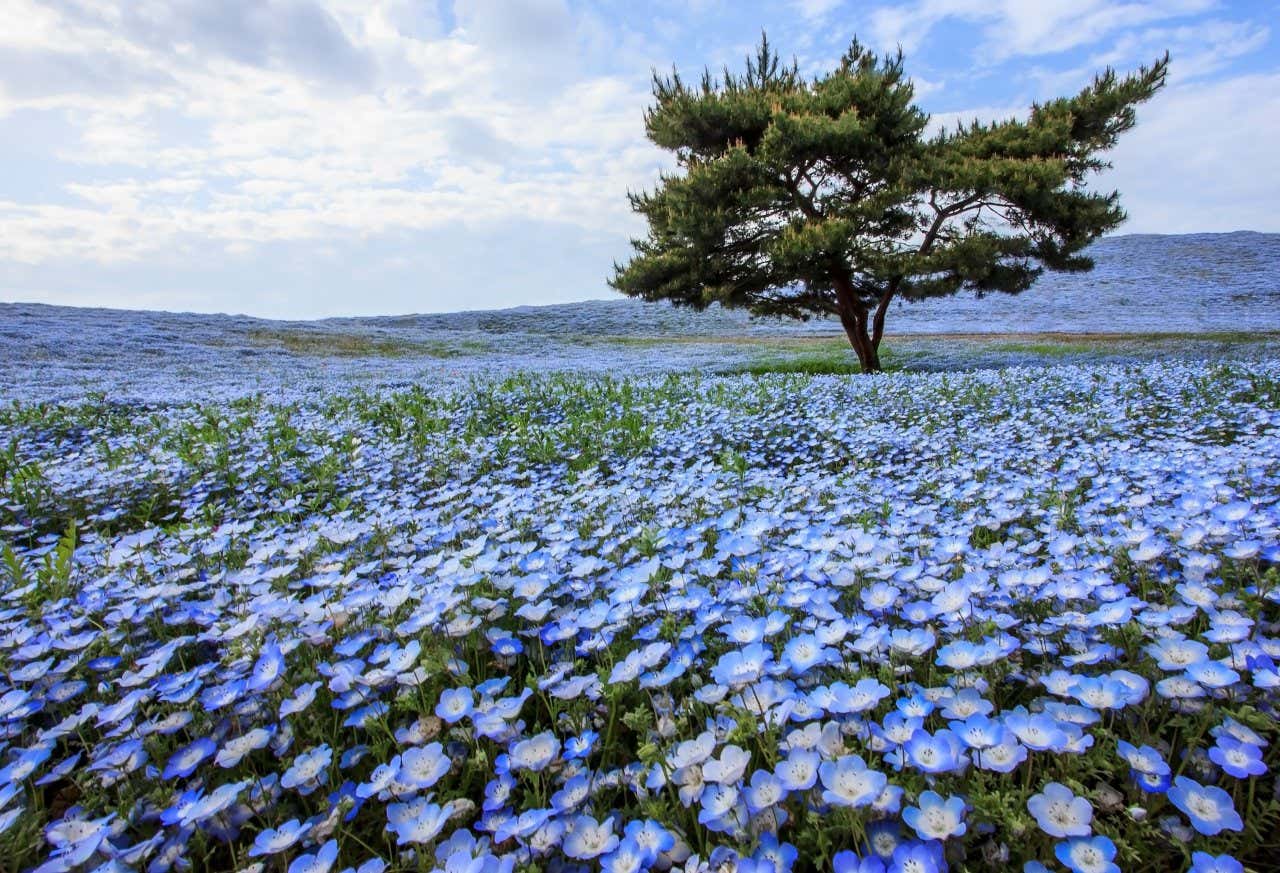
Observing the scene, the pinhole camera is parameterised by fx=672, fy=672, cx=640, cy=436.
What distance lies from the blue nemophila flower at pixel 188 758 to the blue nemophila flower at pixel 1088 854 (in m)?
1.95

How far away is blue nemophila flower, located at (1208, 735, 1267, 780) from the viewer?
1343mm

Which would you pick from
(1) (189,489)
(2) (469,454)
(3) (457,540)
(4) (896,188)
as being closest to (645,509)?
(3) (457,540)

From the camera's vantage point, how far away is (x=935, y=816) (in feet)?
4.25

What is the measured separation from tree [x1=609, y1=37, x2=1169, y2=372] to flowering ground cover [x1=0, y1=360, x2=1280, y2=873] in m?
10.8

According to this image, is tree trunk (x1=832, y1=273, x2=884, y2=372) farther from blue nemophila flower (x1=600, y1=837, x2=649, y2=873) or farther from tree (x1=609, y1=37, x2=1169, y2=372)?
blue nemophila flower (x1=600, y1=837, x2=649, y2=873)

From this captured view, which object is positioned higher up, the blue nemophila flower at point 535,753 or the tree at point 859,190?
the tree at point 859,190

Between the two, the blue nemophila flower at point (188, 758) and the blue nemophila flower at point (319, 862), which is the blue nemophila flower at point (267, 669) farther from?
the blue nemophila flower at point (319, 862)

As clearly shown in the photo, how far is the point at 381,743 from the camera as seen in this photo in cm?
176

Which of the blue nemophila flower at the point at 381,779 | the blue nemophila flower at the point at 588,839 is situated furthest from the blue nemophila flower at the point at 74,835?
the blue nemophila flower at the point at 588,839

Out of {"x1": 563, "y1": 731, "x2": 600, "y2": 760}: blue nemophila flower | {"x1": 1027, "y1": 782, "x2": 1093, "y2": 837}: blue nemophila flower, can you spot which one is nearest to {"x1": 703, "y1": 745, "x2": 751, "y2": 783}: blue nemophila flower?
{"x1": 563, "y1": 731, "x2": 600, "y2": 760}: blue nemophila flower

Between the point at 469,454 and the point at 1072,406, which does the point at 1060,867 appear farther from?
the point at 1072,406

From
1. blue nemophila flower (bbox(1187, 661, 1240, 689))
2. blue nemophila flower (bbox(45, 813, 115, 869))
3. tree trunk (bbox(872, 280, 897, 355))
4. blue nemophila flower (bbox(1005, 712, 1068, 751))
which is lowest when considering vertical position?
blue nemophila flower (bbox(45, 813, 115, 869))

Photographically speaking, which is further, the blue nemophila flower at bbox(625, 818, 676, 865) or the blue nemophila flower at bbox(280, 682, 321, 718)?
the blue nemophila flower at bbox(280, 682, 321, 718)

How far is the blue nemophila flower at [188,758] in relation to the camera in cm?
168
